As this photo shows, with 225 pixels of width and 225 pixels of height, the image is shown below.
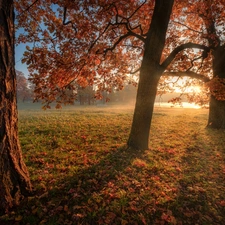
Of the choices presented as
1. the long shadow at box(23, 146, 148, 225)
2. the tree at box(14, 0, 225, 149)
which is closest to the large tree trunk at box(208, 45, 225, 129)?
the tree at box(14, 0, 225, 149)

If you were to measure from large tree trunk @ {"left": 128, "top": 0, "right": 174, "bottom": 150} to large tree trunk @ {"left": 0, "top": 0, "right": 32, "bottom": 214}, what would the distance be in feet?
16.0

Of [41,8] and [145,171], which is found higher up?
[41,8]

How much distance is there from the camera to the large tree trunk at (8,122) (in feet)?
9.07

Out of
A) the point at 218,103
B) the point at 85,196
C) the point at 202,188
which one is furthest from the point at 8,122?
the point at 218,103

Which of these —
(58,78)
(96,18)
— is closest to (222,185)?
(58,78)

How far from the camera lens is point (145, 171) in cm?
528

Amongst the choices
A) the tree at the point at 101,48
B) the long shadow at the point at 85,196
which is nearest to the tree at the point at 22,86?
the tree at the point at 101,48

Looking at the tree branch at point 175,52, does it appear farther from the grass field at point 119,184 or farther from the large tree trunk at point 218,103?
the grass field at point 119,184

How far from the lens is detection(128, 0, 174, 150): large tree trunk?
6387 millimetres

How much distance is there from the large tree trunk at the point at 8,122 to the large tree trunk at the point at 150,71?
487 cm

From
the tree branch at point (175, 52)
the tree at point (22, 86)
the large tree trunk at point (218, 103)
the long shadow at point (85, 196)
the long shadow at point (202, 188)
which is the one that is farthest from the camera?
the tree at point (22, 86)

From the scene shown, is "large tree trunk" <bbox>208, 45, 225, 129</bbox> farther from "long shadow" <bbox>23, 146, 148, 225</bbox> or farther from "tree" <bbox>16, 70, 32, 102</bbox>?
"tree" <bbox>16, 70, 32, 102</bbox>

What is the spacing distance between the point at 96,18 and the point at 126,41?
315 cm

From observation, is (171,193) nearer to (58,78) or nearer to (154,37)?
(154,37)
